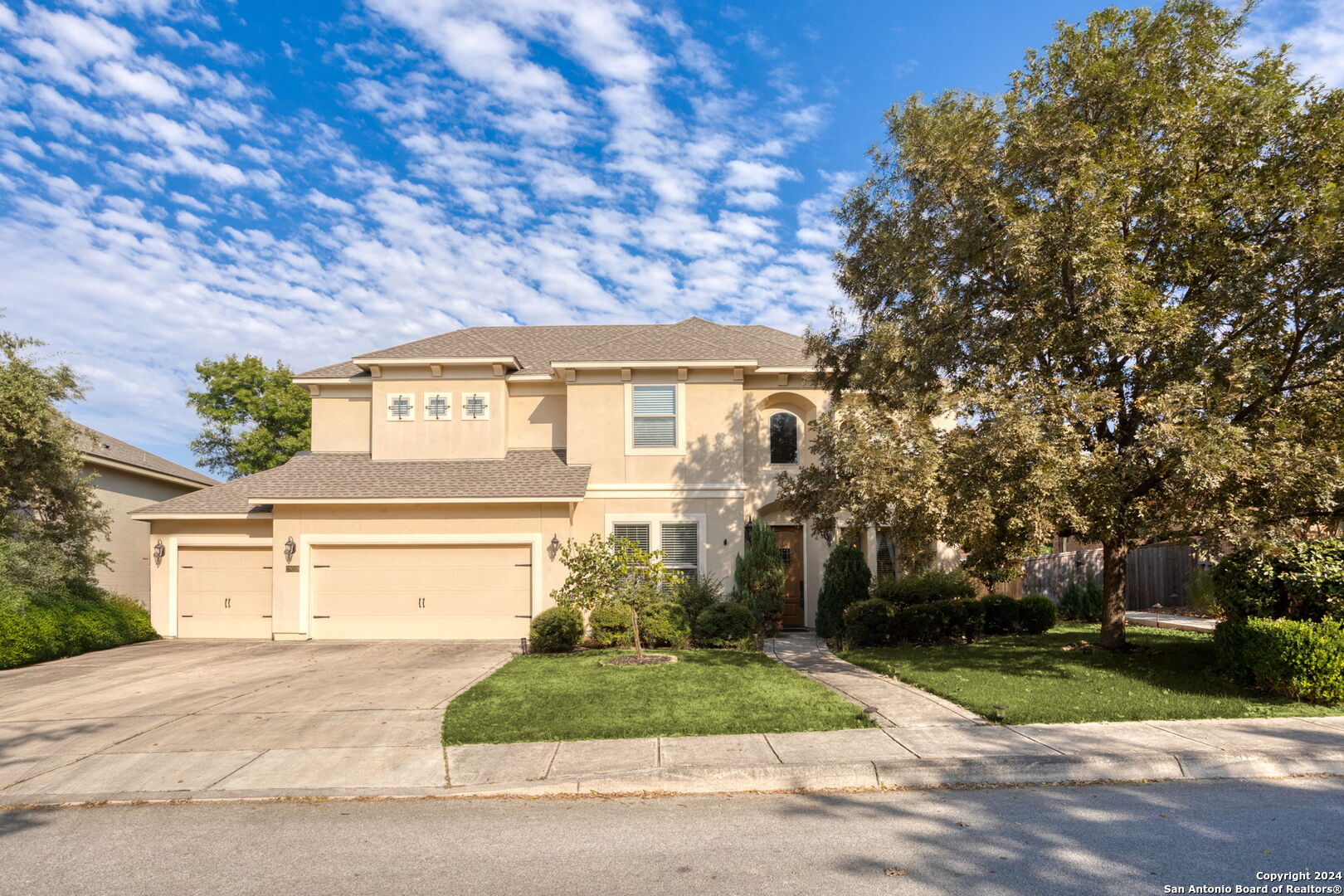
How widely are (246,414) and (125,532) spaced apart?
39.7 ft

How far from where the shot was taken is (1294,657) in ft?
27.5

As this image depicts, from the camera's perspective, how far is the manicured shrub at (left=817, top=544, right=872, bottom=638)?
585 inches

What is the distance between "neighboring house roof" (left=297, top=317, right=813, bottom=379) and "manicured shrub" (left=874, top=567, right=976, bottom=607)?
4891mm

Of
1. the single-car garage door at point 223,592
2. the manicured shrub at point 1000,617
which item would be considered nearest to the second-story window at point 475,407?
the single-car garage door at point 223,592

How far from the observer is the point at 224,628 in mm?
16172

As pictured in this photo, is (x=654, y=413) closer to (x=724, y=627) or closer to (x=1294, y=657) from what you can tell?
(x=724, y=627)

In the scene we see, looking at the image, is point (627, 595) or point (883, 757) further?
point (627, 595)

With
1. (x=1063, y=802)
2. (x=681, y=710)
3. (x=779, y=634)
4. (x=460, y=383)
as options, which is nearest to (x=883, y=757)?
(x=1063, y=802)

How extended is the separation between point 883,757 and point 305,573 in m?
13.1

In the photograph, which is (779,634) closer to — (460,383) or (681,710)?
(681,710)

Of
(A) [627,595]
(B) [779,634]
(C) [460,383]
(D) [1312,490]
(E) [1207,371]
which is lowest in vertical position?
(B) [779,634]

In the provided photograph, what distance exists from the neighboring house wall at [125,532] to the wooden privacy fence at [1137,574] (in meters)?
22.1

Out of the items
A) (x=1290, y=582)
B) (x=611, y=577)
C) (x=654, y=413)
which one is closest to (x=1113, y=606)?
(x=1290, y=582)

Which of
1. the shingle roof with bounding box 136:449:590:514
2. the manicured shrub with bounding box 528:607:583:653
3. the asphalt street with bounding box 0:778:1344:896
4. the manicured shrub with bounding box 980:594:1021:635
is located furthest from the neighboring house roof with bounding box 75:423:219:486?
the manicured shrub with bounding box 980:594:1021:635
